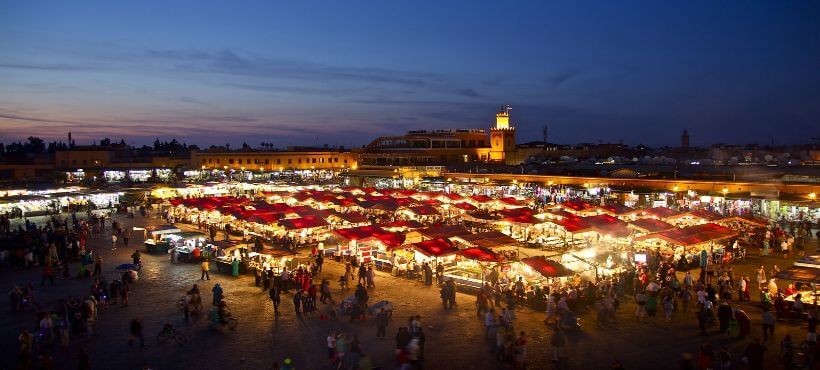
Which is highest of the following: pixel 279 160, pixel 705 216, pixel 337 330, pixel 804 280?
pixel 279 160

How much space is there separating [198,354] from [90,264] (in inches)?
383

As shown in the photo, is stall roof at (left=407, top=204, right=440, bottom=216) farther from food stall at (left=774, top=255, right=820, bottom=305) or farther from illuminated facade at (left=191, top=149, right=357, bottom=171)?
illuminated facade at (left=191, top=149, right=357, bottom=171)

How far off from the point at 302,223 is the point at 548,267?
1086 centimetres

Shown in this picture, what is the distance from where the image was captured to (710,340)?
1102 cm

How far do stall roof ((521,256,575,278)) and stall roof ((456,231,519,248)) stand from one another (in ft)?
8.91

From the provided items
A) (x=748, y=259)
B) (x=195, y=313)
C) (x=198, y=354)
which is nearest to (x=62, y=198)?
(x=195, y=313)

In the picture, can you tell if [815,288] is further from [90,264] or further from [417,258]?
[90,264]

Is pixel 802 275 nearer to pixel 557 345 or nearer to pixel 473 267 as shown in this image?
pixel 557 345

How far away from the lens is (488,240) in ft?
55.1

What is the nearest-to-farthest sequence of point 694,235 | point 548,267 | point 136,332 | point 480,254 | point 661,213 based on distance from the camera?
point 136,332 → point 548,267 → point 480,254 → point 694,235 → point 661,213

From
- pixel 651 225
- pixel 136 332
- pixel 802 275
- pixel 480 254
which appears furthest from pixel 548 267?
pixel 136 332

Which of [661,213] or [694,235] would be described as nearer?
[694,235]

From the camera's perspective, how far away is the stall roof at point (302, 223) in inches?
833

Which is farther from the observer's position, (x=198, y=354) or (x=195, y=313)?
(x=195, y=313)
